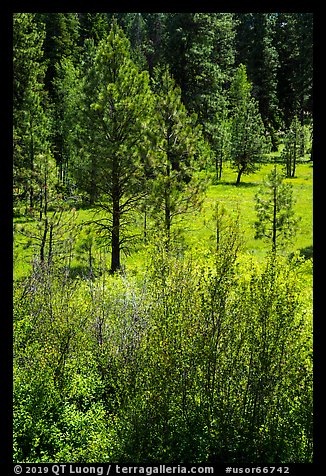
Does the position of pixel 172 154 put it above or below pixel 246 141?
below

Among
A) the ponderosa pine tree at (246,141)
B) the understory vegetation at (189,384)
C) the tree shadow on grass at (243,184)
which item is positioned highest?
the ponderosa pine tree at (246,141)

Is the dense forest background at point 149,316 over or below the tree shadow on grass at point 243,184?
below

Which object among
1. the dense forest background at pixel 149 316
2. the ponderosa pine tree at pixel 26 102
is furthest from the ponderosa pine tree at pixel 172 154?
the ponderosa pine tree at pixel 26 102

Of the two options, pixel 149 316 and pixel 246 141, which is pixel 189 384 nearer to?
pixel 149 316

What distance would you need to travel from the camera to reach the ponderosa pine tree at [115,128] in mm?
14477

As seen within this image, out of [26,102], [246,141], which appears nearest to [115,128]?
[26,102]

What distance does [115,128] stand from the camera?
15047mm

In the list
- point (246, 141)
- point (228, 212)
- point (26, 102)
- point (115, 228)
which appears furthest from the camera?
point (246, 141)

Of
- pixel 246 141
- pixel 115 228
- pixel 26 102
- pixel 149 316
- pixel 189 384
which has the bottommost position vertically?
pixel 189 384

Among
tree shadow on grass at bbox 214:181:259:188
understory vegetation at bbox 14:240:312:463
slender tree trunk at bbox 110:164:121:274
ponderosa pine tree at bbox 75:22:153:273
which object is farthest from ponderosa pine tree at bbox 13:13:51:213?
understory vegetation at bbox 14:240:312:463

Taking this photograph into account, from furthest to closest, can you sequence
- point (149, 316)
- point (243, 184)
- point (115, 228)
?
point (243, 184)
point (115, 228)
point (149, 316)

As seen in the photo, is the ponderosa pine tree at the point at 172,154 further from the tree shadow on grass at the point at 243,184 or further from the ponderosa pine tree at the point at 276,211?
the tree shadow on grass at the point at 243,184
